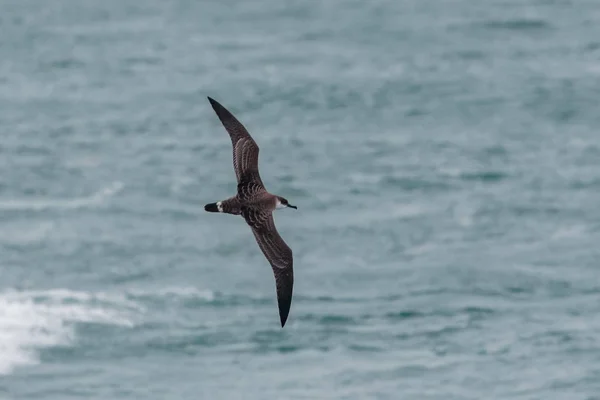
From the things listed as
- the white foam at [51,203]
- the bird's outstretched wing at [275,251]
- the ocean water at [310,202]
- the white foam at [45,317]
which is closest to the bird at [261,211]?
the bird's outstretched wing at [275,251]

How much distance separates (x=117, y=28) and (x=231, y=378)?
62.0 feet

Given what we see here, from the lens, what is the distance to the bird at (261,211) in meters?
14.8

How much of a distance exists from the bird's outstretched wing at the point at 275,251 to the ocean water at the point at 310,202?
9.93 metres

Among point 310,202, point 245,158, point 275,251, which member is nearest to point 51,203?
point 310,202

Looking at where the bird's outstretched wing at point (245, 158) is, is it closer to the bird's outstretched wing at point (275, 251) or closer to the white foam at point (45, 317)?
the bird's outstretched wing at point (275, 251)

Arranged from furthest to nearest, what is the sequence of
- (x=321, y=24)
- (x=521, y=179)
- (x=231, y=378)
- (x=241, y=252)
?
1. (x=321, y=24)
2. (x=521, y=179)
3. (x=241, y=252)
4. (x=231, y=378)

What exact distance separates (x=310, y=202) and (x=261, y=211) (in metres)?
16.7

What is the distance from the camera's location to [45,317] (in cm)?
2706

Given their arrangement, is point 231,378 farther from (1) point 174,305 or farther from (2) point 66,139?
(2) point 66,139

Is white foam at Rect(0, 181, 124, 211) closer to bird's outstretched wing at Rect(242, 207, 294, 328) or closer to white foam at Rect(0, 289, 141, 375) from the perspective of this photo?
white foam at Rect(0, 289, 141, 375)

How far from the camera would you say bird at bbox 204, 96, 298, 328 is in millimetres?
14789

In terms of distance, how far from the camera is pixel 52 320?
89.1ft

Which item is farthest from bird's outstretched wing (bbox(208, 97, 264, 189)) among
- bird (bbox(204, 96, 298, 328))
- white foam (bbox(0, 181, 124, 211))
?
white foam (bbox(0, 181, 124, 211))

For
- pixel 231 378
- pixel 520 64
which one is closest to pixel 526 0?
pixel 520 64
